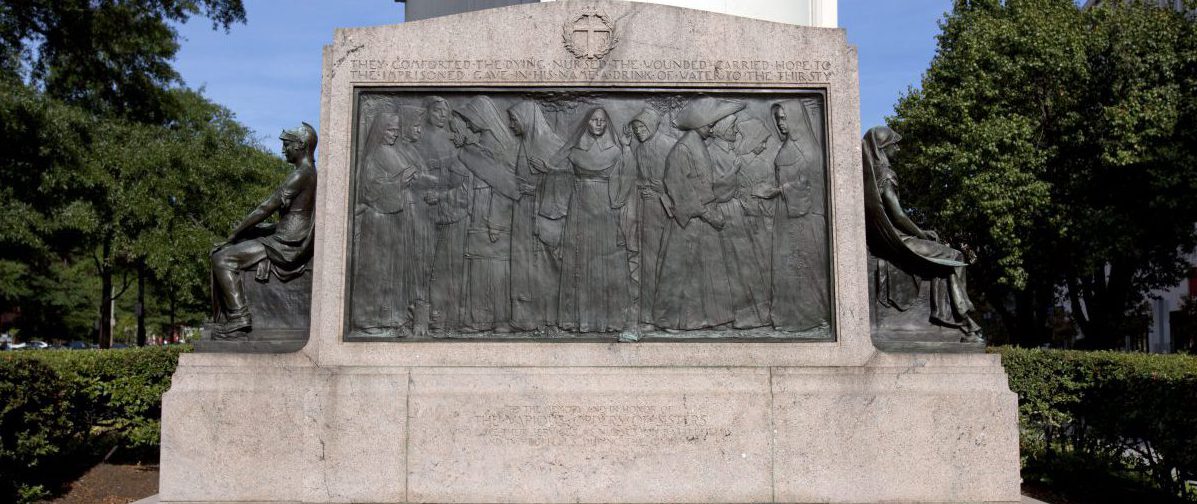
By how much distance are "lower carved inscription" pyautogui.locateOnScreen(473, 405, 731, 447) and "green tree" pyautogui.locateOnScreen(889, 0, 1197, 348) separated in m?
19.3

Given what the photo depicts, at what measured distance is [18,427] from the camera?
1060 centimetres

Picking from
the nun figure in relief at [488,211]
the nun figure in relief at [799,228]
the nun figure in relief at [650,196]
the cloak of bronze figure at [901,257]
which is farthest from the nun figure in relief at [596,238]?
the cloak of bronze figure at [901,257]

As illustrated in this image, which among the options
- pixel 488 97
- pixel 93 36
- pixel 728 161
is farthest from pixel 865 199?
pixel 93 36

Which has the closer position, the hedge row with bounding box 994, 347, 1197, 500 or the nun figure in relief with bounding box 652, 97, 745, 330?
the nun figure in relief with bounding box 652, 97, 745, 330

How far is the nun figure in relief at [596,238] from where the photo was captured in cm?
877

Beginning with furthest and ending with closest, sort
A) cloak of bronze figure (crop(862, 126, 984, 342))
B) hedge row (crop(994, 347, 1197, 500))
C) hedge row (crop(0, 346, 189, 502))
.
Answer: hedge row (crop(0, 346, 189, 502)) → hedge row (crop(994, 347, 1197, 500)) → cloak of bronze figure (crop(862, 126, 984, 342))

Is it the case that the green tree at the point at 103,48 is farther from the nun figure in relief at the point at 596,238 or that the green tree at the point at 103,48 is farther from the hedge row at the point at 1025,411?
the nun figure in relief at the point at 596,238

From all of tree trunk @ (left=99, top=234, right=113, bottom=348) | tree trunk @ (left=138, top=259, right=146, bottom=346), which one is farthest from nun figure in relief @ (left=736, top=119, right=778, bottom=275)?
tree trunk @ (left=138, top=259, right=146, bottom=346)

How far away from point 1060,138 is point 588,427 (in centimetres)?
2298

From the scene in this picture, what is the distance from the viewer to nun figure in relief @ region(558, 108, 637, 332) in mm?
8773

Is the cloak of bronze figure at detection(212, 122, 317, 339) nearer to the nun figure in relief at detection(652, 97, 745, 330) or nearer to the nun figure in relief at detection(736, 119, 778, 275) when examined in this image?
the nun figure in relief at detection(652, 97, 745, 330)

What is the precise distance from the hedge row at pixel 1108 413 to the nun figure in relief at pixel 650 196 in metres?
5.99

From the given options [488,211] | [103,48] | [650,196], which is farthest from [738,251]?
[103,48]

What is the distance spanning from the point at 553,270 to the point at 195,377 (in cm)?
332
